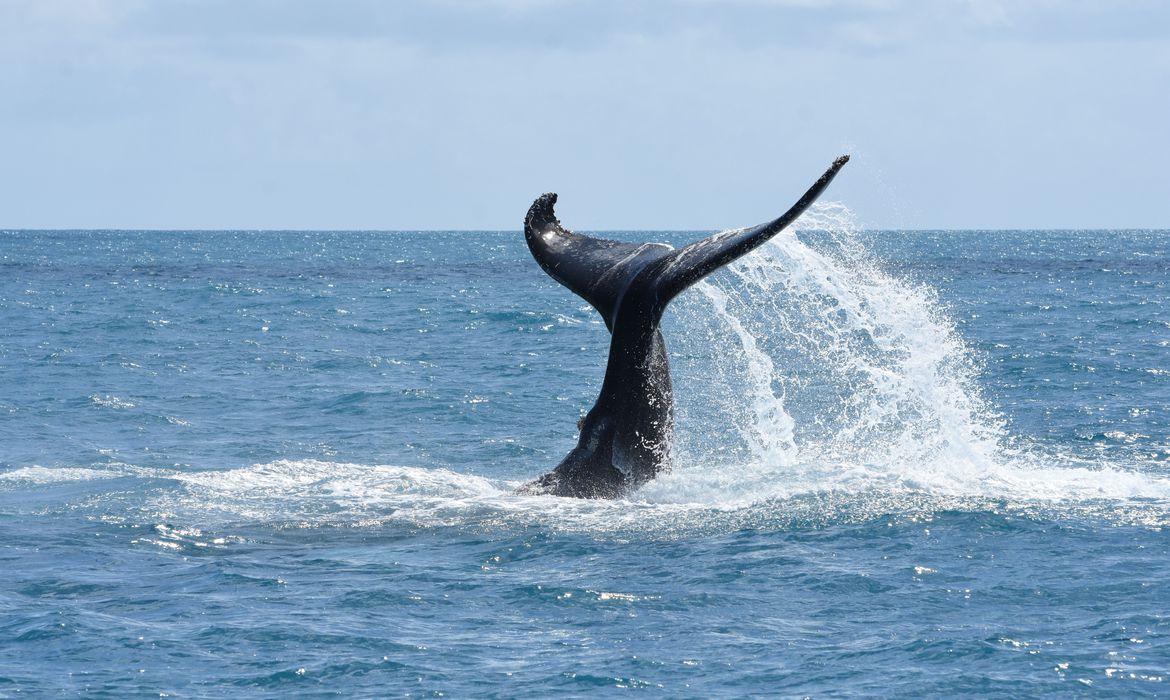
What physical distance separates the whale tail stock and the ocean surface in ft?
5.30

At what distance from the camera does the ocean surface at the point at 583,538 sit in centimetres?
850

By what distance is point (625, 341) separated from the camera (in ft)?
38.1

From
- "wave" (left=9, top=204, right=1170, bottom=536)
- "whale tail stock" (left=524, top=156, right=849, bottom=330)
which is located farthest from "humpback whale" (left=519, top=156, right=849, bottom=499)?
"wave" (left=9, top=204, right=1170, bottom=536)

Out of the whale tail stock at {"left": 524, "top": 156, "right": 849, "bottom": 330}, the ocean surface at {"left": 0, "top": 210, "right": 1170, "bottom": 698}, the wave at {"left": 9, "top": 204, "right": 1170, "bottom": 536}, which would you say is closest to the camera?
the ocean surface at {"left": 0, "top": 210, "right": 1170, "bottom": 698}

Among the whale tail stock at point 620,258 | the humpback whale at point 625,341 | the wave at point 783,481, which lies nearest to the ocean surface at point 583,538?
the wave at point 783,481

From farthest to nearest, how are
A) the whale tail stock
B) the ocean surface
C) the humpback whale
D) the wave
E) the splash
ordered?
1. the splash
2. the wave
3. the humpback whale
4. the whale tail stock
5. the ocean surface

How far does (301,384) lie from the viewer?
24.9 metres

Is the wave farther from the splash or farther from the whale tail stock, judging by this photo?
the whale tail stock

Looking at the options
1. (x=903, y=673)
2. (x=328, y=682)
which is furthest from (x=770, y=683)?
(x=328, y=682)

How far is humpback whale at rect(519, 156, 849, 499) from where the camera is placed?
11.4 m

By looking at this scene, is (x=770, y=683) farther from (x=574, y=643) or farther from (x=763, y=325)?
(x=763, y=325)

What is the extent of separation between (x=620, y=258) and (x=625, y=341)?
727 millimetres

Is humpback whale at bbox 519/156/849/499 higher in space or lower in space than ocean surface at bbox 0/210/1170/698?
higher

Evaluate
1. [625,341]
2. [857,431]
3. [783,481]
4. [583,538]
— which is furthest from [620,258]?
[857,431]
